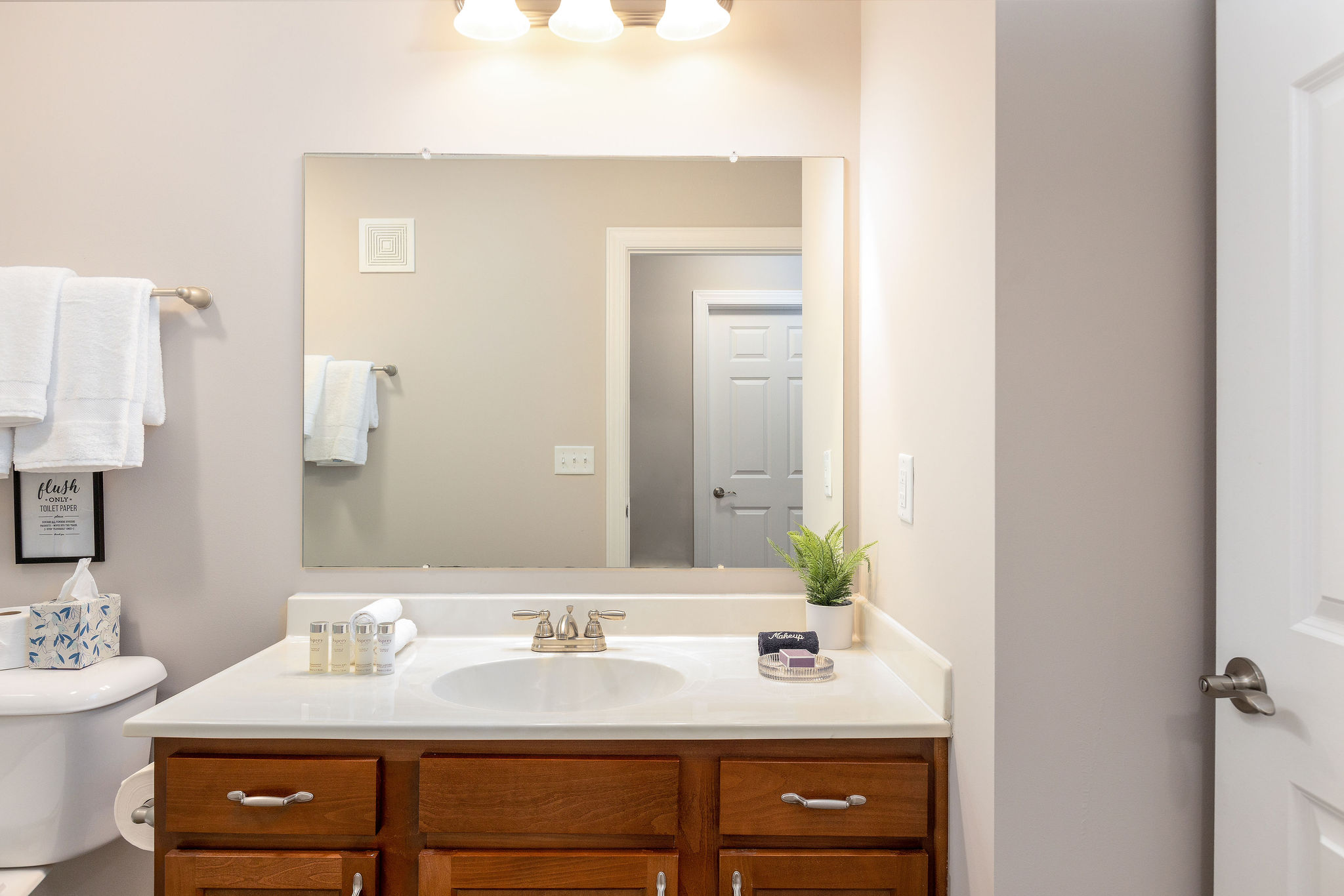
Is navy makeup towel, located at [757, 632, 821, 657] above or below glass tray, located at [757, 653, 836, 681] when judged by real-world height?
above

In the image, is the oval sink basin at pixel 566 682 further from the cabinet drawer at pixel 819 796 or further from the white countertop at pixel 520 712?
the cabinet drawer at pixel 819 796

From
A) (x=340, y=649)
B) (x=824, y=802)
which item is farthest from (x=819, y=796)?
(x=340, y=649)

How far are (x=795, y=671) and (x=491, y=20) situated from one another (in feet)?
4.60

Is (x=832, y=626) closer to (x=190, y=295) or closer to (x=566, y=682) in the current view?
(x=566, y=682)

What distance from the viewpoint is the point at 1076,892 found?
1004 mm

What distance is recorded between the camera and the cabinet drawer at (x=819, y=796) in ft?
3.82

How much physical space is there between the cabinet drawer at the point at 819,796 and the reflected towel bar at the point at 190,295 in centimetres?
138

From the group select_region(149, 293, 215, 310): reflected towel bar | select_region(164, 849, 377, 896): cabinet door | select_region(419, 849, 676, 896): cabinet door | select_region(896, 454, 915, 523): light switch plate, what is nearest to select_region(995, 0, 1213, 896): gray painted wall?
select_region(896, 454, 915, 523): light switch plate

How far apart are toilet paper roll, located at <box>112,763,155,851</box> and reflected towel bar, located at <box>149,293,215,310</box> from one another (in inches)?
35.3

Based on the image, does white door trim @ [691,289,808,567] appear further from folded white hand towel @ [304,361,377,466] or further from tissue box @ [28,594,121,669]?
tissue box @ [28,594,121,669]

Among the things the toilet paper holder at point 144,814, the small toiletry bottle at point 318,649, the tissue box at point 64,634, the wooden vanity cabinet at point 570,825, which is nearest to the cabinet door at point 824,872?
the wooden vanity cabinet at point 570,825

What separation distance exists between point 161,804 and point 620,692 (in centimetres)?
74

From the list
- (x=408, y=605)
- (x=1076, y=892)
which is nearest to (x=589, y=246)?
(x=408, y=605)

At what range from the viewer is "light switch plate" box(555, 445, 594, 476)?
170 centimetres
